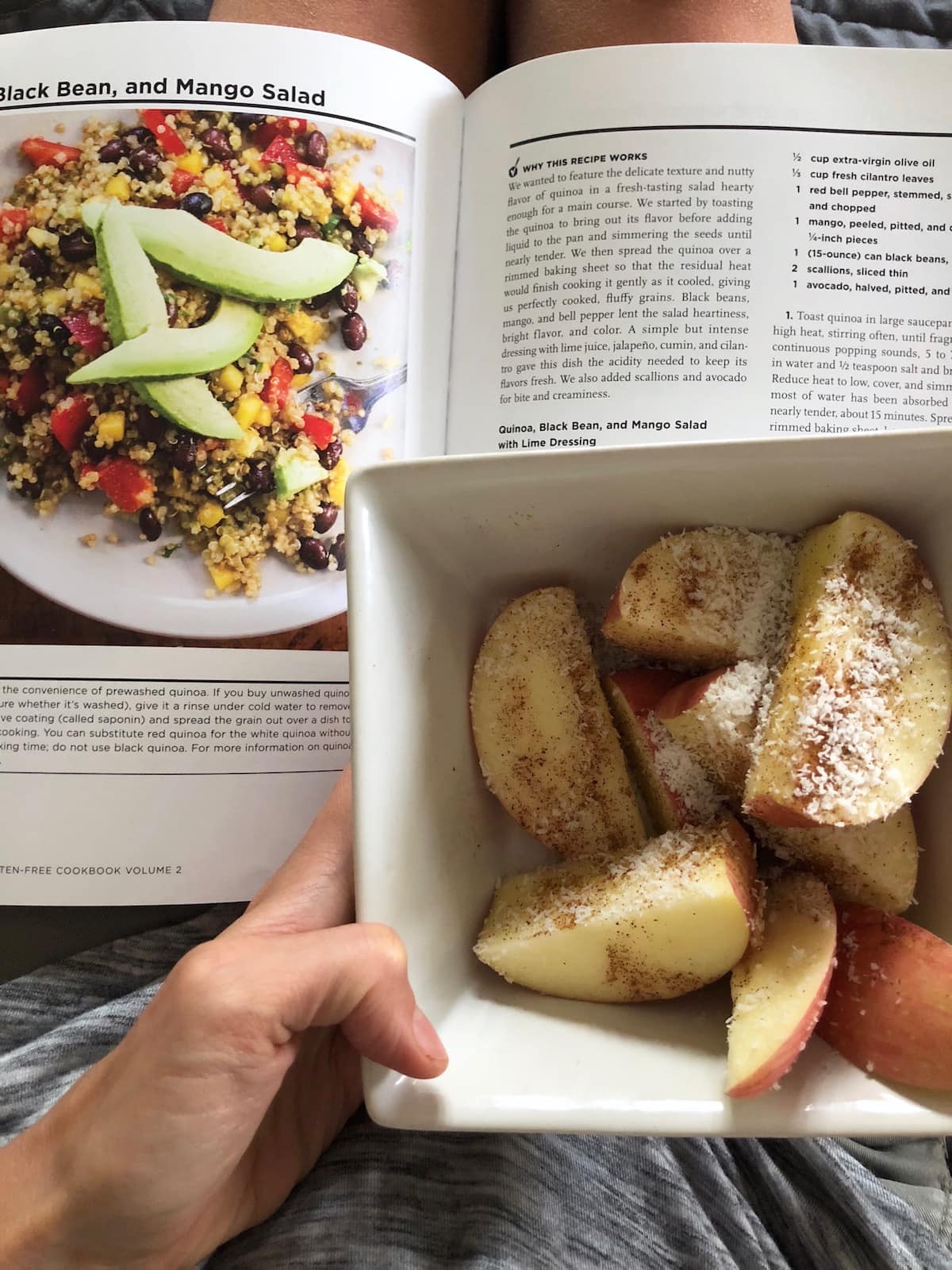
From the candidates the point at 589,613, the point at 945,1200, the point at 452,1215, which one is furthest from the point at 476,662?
the point at 945,1200

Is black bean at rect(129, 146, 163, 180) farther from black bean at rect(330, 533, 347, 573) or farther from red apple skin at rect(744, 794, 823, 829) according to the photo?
red apple skin at rect(744, 794, 823, 829)

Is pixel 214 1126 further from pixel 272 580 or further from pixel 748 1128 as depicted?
pixel 272 580

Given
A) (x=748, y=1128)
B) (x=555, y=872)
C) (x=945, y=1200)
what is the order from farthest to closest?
(x=945, y=1200) < (x=555, y=872) < (x=748, y=1128)

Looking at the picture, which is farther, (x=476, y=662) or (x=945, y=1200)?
(x=945, y=1200)

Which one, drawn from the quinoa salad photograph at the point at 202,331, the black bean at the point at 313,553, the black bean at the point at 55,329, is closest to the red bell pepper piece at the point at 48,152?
the quinoa salad photograph at the point at 202,331

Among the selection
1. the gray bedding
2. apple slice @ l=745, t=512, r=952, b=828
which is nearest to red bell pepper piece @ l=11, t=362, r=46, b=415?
apple slice @ l=745, t=512, r=952, b=828

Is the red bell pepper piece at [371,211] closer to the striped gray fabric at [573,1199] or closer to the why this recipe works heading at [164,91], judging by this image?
the why this recipe works heading at [164,91]

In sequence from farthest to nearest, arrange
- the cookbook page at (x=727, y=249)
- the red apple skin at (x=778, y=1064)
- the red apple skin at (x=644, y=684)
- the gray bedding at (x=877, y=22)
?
the gray bedding at (x=877, y=22) < the cookbook page at (x=727, y=249) < the red apple skin at (x=644, y=684) < the red apple skin at (x=778, y=1064)
